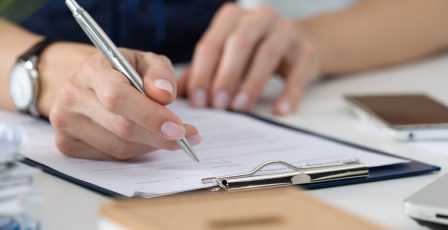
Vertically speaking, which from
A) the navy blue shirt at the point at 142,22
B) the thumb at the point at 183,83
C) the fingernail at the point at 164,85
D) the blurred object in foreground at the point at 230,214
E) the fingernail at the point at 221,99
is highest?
the navy blue shirt at the point at 142,22

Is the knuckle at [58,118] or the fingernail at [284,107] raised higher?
the fingernail at [284,107]

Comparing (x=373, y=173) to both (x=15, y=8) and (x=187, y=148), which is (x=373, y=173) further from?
(x=15, y=8)

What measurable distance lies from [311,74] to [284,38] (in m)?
0.09

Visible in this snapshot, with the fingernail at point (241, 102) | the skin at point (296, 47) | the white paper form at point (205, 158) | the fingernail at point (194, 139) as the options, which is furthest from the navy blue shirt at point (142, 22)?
the fingernail at point (194, 139)

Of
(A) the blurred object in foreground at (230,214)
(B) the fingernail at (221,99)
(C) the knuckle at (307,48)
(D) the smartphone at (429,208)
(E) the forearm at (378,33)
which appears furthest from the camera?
(E) the forearm at (378,33)

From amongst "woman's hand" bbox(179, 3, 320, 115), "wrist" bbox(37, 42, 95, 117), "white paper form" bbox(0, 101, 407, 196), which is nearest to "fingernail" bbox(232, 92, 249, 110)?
"woman's hand" bbox(179, 3, 320, 115)

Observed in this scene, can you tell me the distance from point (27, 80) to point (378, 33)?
684 millimetres

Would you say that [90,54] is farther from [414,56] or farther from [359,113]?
[414,56]

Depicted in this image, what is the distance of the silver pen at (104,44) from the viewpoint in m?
0.73

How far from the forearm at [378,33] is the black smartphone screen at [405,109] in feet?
0.77

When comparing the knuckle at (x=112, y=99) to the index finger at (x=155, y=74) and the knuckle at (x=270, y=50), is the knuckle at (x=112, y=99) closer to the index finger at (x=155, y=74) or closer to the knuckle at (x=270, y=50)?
the index finger at (x=155, y=74)

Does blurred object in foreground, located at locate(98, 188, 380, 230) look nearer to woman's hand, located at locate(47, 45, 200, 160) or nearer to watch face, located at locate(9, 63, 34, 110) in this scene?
woman's hand, located at locate(47, 45, 200, 160)

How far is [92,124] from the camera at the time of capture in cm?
80

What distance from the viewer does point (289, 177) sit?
704 millimetres
